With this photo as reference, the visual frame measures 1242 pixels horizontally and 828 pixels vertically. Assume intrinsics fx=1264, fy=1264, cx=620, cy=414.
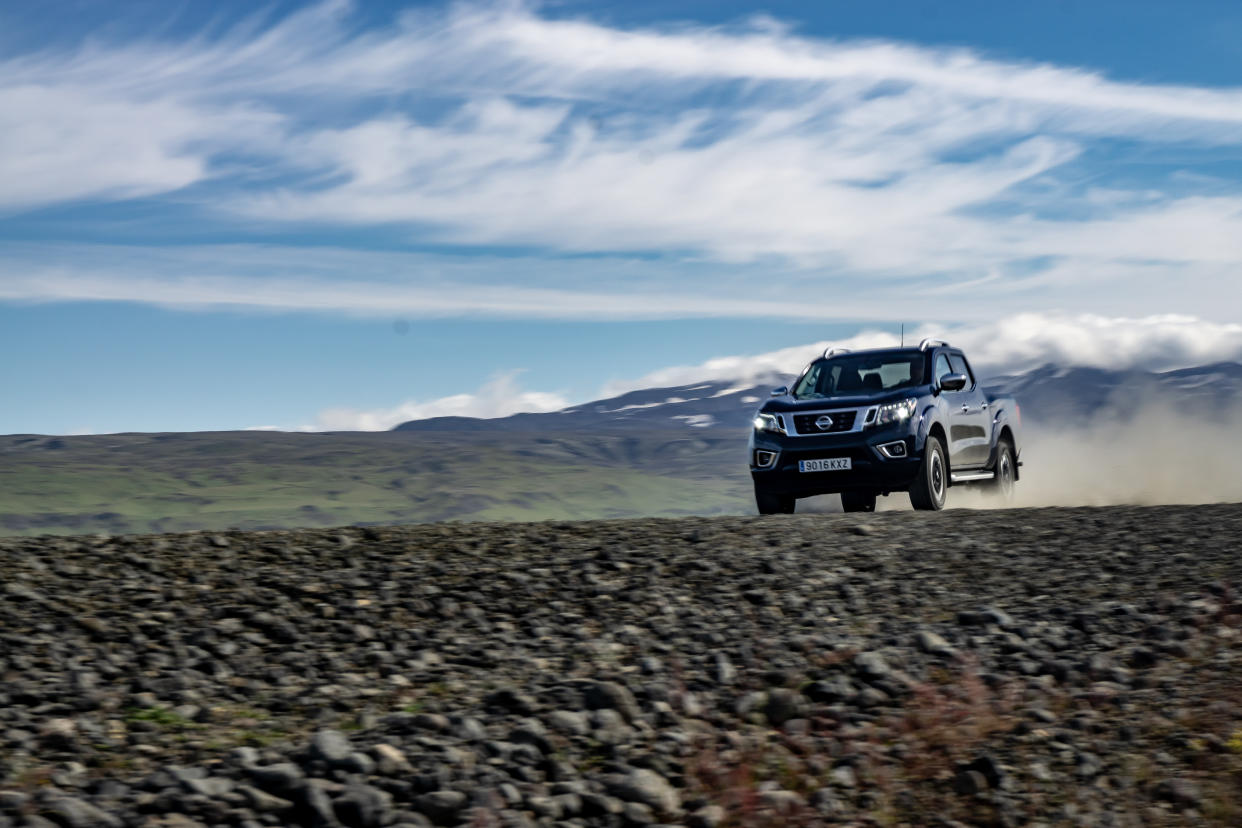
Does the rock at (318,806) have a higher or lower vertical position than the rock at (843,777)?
higher

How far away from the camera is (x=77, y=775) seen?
5.32 m

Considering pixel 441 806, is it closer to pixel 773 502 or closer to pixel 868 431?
pixel 868 431

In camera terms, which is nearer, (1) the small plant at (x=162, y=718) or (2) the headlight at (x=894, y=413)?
(1) the small plant at (x=162, y=718)

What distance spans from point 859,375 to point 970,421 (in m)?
1.79

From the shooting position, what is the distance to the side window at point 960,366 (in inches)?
690

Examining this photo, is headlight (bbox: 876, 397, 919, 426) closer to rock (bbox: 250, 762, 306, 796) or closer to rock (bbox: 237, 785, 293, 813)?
rock (bbox: 250, 762, 306, 796)

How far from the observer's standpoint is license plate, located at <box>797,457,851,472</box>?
1504cm

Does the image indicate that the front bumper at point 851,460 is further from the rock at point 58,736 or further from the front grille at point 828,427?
the rock at point 58,736

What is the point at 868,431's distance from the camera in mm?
15008

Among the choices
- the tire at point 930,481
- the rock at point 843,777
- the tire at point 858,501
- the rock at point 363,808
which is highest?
the tire at point 930,481

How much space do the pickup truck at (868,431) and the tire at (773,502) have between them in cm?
1

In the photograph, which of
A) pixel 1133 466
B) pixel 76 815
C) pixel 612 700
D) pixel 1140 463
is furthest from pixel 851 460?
pixel 1140 463

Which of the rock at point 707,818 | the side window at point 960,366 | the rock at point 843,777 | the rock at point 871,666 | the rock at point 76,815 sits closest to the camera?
the rock at point 76,815

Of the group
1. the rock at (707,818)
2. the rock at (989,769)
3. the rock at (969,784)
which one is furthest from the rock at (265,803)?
the rock at (989,769)
